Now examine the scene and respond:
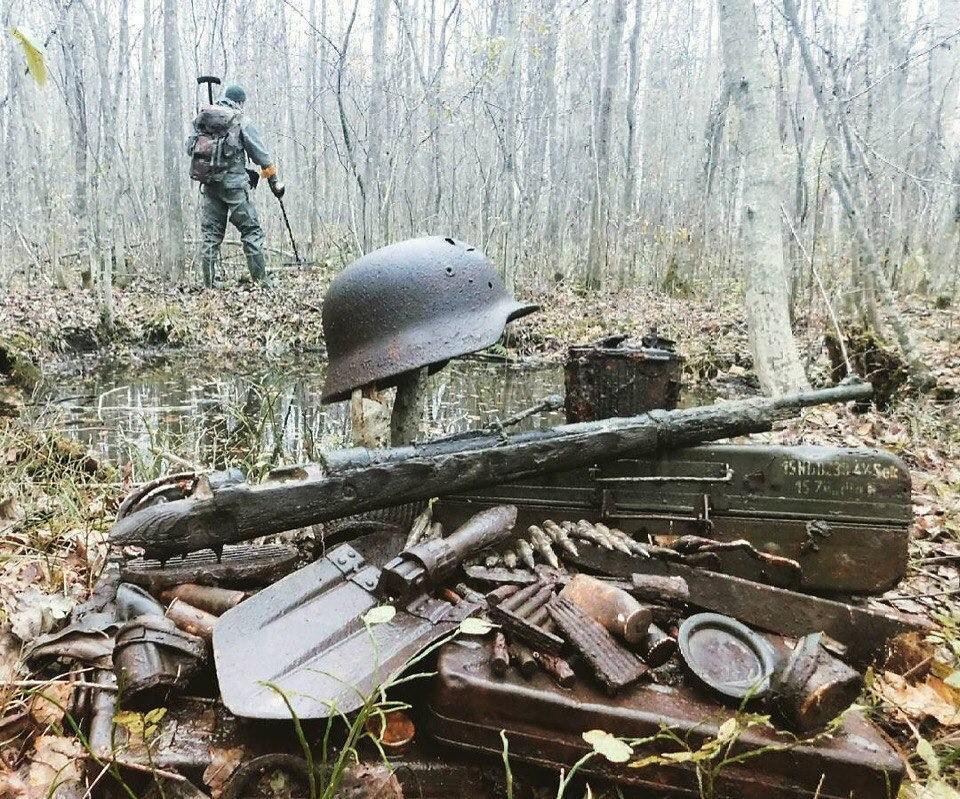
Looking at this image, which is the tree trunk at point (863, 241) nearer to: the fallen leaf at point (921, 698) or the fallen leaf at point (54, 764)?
the fallen leaf at point (921, 698)

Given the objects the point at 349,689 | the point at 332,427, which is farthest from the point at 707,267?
the point at 349,689

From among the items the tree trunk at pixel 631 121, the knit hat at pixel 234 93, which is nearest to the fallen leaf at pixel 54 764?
the knit hat at pixel 234 93

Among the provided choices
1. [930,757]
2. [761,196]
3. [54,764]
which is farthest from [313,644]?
[761,196]

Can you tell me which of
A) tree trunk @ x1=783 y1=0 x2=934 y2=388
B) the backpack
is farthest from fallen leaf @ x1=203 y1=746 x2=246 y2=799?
the backpack

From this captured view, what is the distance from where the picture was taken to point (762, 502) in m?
3.02

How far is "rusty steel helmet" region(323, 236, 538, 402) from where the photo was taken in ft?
9.51

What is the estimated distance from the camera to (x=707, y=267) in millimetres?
13305

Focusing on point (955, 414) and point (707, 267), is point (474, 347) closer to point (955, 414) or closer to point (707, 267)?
point (955, 414)

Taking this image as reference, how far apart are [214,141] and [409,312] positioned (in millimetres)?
9324

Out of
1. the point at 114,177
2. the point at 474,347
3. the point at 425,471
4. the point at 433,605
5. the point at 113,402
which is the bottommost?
the point at 113,402

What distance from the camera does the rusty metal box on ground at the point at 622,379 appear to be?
3166mm

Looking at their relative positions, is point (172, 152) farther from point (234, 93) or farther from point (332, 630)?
point (332, 630)

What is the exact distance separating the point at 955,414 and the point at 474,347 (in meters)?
5.24

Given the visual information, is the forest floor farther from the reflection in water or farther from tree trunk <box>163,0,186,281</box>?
tree trunk <box>163,0,186,281</box>
